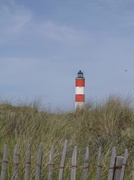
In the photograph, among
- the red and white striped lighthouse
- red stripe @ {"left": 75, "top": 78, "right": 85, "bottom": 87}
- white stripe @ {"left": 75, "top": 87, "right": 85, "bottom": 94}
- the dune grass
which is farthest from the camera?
red stripe @ {"left": 75, "top": 78, "right": 85, "bottom": 87}

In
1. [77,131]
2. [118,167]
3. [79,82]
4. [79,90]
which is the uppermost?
[79,82]

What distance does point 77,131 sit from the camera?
8.47 meters

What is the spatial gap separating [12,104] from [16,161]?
6.96m

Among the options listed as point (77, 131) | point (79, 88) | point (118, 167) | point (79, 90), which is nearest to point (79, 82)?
point (79, 88)

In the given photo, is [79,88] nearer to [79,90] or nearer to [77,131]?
[79,90]

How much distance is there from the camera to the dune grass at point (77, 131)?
6.22 metres

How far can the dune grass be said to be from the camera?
622 cm

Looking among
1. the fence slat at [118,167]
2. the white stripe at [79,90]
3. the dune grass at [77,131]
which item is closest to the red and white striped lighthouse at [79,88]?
the white stripe at [79,90]

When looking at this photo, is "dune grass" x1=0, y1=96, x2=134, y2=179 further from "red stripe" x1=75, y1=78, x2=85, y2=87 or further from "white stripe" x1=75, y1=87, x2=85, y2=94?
"red stripe" x1=75, y1=78, x2=85, y2=87

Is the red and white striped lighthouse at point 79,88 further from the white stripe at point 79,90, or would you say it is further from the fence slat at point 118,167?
the fence slat at point 118,167

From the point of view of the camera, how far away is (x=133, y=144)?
806cm

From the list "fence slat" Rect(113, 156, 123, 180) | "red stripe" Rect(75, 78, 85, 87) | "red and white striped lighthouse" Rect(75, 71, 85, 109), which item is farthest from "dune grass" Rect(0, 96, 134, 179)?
"red stripe" Rect(75, 78, 85, 87)

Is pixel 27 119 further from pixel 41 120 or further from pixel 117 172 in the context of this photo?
pixel 117 172

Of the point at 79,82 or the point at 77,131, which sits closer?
the point at 77,131
